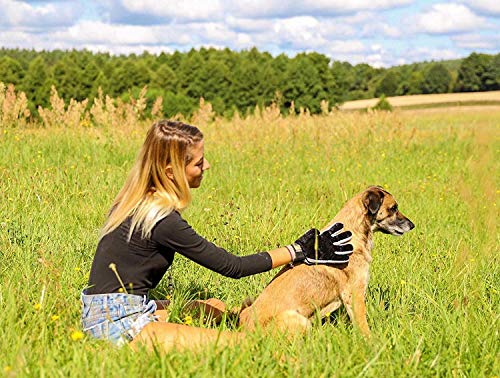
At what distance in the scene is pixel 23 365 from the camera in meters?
2.67

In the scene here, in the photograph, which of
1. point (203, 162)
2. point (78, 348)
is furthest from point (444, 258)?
point (78, 348)

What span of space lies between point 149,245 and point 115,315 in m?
0.44

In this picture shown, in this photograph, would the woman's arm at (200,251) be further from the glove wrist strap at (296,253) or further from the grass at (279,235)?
the grass at (279,235)

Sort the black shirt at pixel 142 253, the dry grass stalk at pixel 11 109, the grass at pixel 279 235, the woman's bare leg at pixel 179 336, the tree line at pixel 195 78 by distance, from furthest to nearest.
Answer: the tree line at pixel 195 78 → the dry grass stalk at pixel 11 109 → the black shirt at pixel 142 253 → the woman's bare leg at pixel 179 336 → the grass at pixel 279 235

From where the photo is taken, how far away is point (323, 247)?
3.94m

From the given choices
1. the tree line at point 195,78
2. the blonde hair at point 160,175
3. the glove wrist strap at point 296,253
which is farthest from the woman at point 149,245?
the tree line at point 195,78

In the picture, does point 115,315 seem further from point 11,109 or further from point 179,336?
point 11,109

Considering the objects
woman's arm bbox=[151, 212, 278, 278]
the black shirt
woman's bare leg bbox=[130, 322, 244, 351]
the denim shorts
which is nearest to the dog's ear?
woman's arm bbox=[151, 212, 278, 278]

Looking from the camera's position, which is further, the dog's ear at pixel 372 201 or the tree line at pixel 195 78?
the tree line at pixel 195 78

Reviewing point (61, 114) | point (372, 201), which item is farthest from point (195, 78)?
point (372, 201)

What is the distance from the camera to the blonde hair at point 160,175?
11.5ft

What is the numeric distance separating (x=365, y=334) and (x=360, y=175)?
628cm

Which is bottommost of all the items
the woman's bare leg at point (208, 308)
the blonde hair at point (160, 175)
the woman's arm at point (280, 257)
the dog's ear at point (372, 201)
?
the woman's bare leg at point (208, 308)

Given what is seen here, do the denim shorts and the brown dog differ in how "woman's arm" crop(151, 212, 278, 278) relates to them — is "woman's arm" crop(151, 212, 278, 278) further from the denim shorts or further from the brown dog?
the denim shorts
